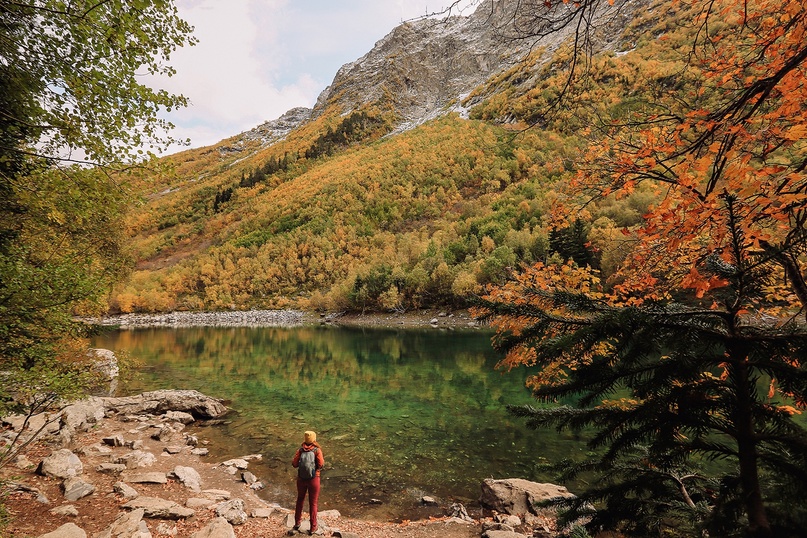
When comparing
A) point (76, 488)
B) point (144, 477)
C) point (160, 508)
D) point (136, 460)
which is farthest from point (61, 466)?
point (160, 508)

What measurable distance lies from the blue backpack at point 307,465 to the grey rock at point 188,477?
4275 millimetres

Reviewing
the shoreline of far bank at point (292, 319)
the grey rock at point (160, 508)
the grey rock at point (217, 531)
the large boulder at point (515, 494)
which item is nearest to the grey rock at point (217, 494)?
the grey rock at point (160, 508)

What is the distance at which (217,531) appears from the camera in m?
7.07

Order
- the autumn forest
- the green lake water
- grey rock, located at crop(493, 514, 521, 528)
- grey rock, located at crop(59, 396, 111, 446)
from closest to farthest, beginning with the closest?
the autumn forest, grey rock, located at crop(493, 514, 521, 528), the green lake water, grey rock, located at crop(59, 396, 111, 446)

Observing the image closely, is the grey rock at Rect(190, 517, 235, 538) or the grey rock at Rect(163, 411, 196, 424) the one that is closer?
the grey rock at Rect(190, 517, 235, 538)

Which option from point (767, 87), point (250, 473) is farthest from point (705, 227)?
point (250, 473)

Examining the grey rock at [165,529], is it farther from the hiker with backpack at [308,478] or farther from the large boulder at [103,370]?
the large boulder at [103,370]

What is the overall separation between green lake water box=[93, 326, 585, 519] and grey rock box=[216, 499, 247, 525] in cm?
178

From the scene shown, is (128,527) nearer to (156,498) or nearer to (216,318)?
(156,498)

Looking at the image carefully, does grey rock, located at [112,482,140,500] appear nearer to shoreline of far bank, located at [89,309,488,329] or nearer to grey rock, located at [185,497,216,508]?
grey rock, located at [185,497,216,508]

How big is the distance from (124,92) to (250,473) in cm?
1082

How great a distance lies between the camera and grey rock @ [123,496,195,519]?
24.9 feet

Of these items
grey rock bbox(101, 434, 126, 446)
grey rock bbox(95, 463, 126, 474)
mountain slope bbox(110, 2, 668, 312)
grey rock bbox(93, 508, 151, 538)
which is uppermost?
mountain slope bbox(110, 2, 668, 312)

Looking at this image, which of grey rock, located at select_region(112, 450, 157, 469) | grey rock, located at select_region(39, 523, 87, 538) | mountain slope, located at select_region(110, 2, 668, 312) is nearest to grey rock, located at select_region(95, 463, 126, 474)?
grey rock, located at select_region(112, 450, 157, 469)
